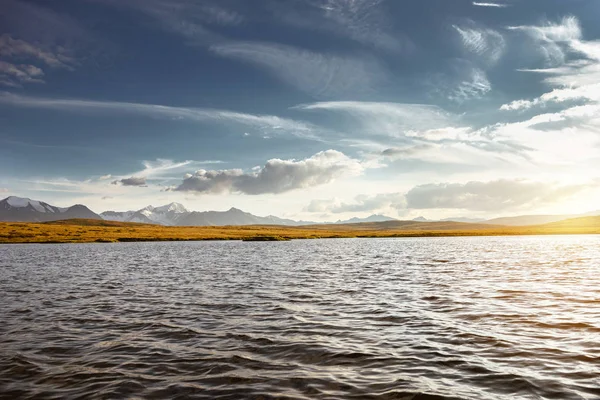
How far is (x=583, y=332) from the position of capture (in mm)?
16938

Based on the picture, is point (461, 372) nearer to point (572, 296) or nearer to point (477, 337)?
point (477, 337)

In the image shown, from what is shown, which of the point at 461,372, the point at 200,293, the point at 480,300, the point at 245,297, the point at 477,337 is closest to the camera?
the point at 461,372

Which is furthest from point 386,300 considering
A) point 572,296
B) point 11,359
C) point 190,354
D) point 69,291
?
point 69,291

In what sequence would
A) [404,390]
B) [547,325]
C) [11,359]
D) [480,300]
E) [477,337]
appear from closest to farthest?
1. [404,390]
2. [11,359]
3. [477,337]
4. [547,325]
5. [480,300]

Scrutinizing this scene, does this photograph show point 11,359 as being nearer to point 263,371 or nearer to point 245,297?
point 263,371

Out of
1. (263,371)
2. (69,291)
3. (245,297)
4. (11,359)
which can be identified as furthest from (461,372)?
(69,291)

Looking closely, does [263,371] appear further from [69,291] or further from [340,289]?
[69,291]

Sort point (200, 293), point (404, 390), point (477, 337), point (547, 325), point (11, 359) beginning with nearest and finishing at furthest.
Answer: point (404, 390) < point (11, 359) < point (477, 337) < point (547, 325) < point (200, 293)

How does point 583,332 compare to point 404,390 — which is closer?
point 404,390

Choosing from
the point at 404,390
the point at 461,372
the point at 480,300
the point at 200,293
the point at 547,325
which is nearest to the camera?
the point at 404,390

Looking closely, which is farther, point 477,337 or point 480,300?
point 480,300

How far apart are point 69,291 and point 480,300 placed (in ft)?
93.0

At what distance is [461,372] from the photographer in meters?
12.4

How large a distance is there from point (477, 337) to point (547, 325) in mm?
4319
